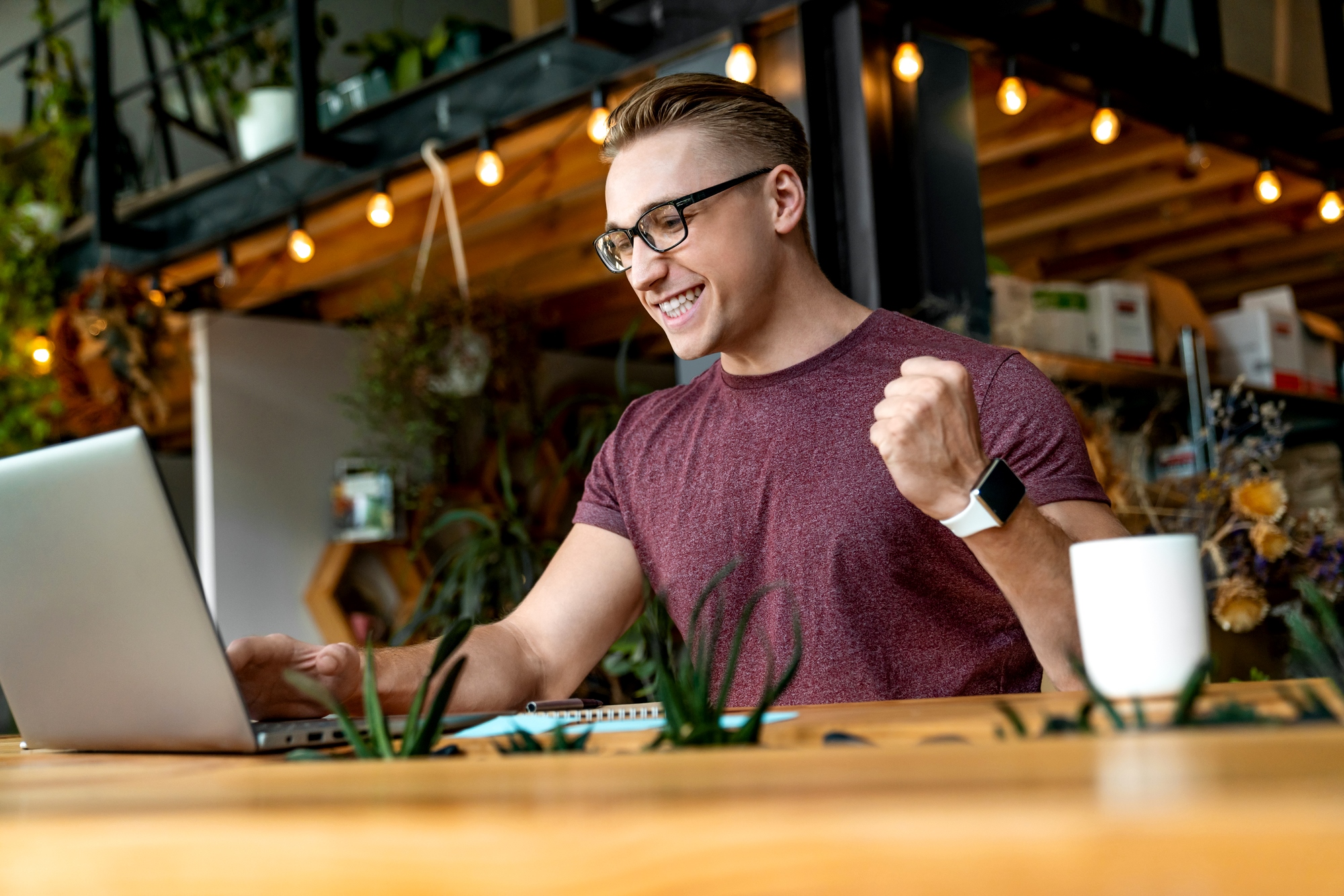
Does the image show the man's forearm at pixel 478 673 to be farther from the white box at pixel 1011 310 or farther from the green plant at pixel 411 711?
the white box at pixel 1011 310

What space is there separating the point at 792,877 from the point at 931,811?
4 centimetres

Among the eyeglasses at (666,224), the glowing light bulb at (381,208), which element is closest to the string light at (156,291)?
the glowing light bulb at (381,208)

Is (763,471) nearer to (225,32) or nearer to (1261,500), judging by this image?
(1261,500)

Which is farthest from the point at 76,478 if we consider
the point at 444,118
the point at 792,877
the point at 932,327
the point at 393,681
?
the point at 444,118

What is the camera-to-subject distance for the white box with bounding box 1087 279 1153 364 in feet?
11.0

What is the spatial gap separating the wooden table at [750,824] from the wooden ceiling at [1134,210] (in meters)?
2.70

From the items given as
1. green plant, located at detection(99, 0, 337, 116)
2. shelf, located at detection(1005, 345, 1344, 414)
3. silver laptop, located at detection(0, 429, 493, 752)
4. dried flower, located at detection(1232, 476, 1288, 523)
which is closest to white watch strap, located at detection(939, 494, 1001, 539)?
silver laptop, located at detection(0, 429, 493, 752)

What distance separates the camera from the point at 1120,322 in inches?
134

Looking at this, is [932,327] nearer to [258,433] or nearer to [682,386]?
[682,386]

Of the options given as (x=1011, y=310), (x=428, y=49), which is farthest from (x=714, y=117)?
(x=428, y=49)

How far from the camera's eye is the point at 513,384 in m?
3.75

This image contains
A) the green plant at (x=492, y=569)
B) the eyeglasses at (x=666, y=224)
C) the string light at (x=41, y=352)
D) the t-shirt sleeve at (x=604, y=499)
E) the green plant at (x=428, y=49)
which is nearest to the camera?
the eyeglasses at (x=666, y=224)

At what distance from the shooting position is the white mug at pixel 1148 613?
2.54ft

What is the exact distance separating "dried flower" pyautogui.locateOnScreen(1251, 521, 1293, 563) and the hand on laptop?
7.37 ft
